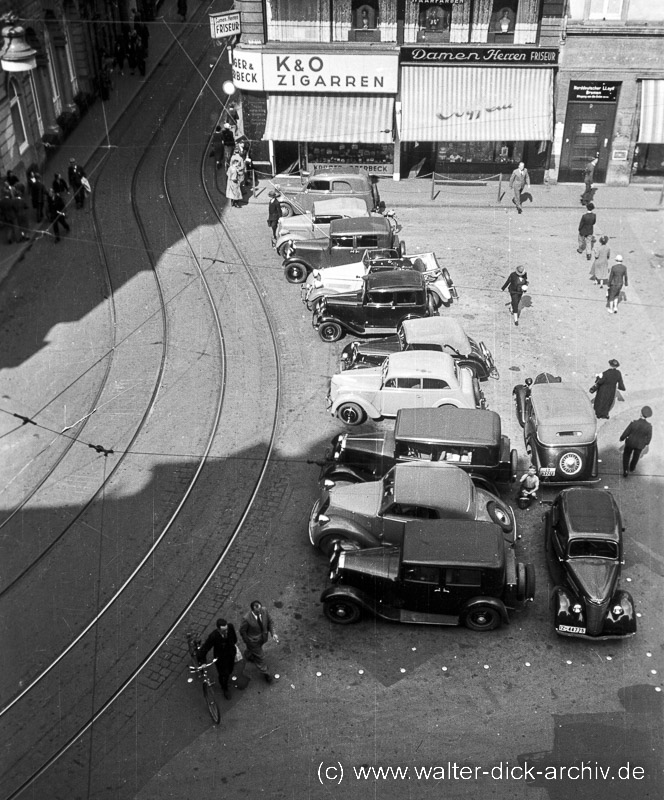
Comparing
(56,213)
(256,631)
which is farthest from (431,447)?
(56,213)

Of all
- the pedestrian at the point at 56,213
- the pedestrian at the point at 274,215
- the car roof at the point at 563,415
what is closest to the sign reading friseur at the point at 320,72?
the pedestrian at the point at 274,215

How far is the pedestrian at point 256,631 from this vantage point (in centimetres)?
1291

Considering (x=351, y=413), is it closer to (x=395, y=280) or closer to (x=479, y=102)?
(x=395, y=280)

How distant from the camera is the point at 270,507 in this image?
16.7 metres

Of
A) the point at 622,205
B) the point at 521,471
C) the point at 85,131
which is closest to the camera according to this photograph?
the point at 521,471

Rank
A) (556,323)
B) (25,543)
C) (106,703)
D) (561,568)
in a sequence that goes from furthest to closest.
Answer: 1. (556,323)
2. (25,543)
3. (561,568)
4. (106,703)

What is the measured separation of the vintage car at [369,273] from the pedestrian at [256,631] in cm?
1111

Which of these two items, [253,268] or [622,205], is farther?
[622,205]

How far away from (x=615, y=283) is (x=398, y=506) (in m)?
10.7

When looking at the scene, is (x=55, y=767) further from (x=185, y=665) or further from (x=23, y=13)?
(x=23, y=13)

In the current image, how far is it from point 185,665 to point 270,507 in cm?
382

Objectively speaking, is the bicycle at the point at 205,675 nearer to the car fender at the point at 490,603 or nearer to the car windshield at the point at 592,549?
the car fender at the point at 490,603

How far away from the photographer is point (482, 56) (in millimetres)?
29344

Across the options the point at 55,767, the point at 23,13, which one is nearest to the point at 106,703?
the point at 55,767
